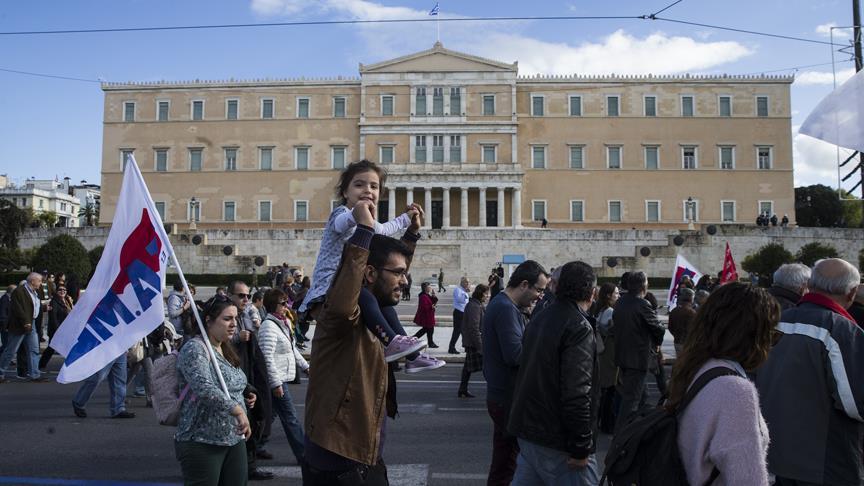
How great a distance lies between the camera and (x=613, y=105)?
5700cm

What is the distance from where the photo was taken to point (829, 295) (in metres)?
4.02

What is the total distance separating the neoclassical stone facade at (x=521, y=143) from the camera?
184ft

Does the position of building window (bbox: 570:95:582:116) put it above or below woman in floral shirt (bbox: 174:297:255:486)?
above

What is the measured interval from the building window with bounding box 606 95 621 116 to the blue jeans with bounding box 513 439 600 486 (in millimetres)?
55877

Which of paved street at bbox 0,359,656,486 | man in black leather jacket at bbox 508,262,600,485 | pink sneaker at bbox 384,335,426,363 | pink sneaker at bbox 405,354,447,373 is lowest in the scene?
paved street at bbox 0,359,656,486

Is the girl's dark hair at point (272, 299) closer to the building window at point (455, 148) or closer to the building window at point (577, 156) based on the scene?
the building window at point (455, 148)

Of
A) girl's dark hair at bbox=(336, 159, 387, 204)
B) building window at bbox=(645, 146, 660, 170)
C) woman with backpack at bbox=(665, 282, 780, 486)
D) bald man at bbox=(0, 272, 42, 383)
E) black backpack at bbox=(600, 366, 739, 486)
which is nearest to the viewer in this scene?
woman with backpack at bbox=(665, 282, 780, 486)

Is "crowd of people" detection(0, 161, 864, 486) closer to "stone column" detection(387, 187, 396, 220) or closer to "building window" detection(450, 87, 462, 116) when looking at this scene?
"stone column" detection(387, 187, 396, 220)

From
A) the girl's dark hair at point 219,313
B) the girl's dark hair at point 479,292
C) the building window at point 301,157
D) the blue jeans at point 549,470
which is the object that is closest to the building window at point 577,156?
the building window at point 301,157

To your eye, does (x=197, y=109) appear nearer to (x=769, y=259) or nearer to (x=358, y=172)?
(x=769, y=259)

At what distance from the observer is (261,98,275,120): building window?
58188 millimetres

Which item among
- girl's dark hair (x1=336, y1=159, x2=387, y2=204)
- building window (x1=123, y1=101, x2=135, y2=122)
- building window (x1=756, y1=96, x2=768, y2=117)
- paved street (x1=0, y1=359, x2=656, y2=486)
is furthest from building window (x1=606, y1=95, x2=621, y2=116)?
girl's dark hair (x1=336, y1=159, x2=387, y2=204)

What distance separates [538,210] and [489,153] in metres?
6.07

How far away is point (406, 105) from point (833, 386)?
5396 centimetres
